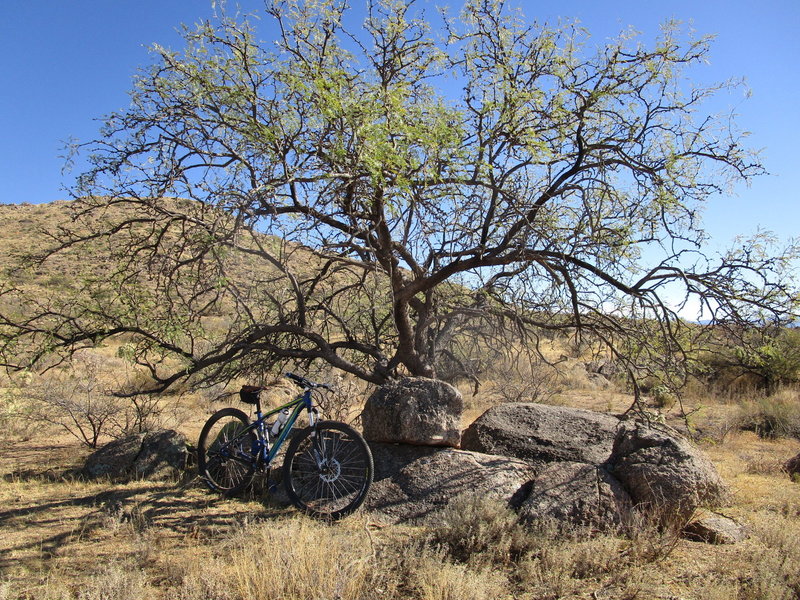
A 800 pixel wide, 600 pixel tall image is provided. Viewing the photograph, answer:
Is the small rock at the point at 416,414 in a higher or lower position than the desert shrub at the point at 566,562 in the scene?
higher

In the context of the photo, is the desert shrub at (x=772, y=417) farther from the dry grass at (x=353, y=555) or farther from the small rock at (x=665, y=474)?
the small rock at (x=665, y=474)

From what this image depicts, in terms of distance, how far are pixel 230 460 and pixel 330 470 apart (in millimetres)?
1596

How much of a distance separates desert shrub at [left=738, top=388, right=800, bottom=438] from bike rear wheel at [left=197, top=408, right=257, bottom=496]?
1000cm

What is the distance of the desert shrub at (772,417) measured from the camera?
35.3ft

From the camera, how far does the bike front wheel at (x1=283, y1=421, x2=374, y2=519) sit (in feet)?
16.8

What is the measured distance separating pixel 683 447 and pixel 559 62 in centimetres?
425

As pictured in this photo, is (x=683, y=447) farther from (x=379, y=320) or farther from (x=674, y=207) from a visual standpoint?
(x=379, y=320)

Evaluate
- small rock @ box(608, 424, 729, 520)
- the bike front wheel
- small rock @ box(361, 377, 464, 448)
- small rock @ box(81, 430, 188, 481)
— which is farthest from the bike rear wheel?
small rock @ box(608, 424, 729, 520)

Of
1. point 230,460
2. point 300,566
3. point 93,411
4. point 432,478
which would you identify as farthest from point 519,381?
point 300,566

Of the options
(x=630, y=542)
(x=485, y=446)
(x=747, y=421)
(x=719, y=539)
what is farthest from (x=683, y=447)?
(x=747, y=421)

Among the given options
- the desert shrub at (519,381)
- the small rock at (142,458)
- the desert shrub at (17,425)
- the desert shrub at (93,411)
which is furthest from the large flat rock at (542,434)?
the desert shrub at (17,425)

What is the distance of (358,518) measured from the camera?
205 inches

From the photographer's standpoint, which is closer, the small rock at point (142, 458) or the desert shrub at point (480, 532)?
the desert shrub at point (480, 532)

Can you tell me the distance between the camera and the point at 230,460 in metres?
6.20
